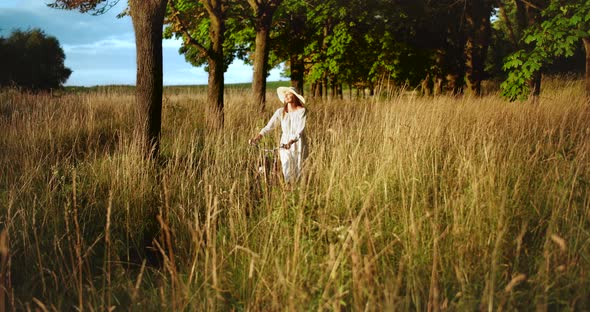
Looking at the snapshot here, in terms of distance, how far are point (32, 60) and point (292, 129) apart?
94.2 feet

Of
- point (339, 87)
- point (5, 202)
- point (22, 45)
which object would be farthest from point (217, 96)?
point (22, 45)

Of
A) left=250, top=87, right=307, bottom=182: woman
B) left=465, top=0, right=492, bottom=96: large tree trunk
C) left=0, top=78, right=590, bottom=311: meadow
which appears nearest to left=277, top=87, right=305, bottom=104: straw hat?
left=250, top=87, right=307, bottom=182: woman

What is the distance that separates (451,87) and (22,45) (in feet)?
79.2

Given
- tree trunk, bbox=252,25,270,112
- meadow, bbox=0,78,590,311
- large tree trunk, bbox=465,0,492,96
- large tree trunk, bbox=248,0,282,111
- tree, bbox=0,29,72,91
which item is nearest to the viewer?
meadow, bbox=0,78,590,311

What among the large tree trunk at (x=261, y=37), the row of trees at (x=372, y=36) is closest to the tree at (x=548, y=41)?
the row of trees at (x=372, y=36)

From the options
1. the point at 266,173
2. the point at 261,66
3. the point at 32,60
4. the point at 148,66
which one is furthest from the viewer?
the point at 32,60

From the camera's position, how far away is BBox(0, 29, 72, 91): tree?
96.1ft

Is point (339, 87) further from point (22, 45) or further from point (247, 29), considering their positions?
point (22, 45)

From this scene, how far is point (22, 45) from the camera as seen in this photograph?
1195 inches

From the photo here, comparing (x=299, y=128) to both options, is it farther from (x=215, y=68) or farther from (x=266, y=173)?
(x=215, y=68)

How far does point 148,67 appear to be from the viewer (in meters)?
7.61

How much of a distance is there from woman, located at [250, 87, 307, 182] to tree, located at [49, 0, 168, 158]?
6.21ft

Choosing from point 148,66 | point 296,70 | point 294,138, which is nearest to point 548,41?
point 294,138

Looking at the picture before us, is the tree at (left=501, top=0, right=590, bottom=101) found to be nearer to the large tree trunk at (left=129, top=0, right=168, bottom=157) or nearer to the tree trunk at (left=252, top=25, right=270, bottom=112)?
the tree trunk at (left=252, top=25, right=270, bottom=112)
